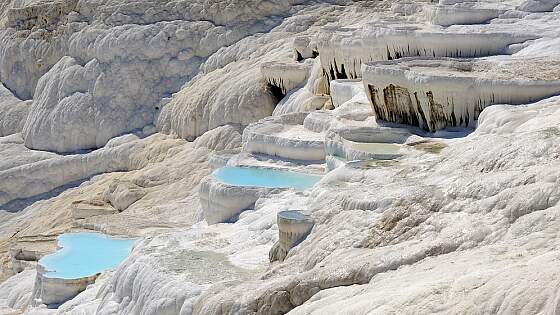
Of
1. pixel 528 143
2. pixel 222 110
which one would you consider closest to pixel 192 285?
pixel 528 143

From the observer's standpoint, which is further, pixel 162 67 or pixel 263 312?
pixel 162 67

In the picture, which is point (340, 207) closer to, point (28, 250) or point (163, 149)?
point (28, 250)

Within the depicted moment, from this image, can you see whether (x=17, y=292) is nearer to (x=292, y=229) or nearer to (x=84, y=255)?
(x=84, y=255)

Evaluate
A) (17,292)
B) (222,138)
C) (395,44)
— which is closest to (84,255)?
(17,292)

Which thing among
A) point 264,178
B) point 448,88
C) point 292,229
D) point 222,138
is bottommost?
point 222,138

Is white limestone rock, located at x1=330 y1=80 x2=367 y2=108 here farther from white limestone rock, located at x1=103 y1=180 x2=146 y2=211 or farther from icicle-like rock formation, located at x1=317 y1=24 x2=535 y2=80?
white limestone rock, located at x1=103 y1=180 x2=146 y2=211

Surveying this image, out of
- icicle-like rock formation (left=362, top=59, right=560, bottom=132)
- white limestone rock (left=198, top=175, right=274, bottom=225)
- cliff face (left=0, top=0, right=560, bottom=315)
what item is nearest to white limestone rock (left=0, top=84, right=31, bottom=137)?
cliff face (left=0, top=0, right=560, bottom=315)
